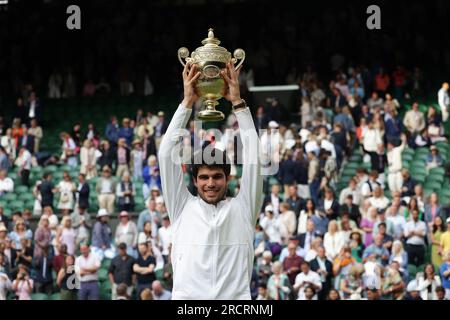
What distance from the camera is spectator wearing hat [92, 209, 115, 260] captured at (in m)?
19.8

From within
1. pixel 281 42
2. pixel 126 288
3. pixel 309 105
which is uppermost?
pixel 281 42

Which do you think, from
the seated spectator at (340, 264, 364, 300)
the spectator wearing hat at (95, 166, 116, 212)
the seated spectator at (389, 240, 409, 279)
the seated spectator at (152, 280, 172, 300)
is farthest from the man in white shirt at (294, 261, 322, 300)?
the spectator wearing hat at (95, 166, 116, 212)

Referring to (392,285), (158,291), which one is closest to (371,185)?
(392,285)

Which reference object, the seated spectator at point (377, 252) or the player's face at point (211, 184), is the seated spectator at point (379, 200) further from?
the player's face at point (211, 184)

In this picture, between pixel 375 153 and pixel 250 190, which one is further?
pixel 375 153

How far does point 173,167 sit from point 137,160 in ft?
51.9

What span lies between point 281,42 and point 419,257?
10516mm

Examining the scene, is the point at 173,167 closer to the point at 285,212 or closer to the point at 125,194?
the point at 285,212

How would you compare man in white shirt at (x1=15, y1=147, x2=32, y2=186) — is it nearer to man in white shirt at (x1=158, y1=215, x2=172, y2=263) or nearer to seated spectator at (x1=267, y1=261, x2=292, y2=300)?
man in white shirt at (x1=158, y1=215, x2=172, y2=263)

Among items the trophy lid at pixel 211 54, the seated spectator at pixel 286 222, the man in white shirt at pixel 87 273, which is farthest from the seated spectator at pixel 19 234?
the trophy lid at pixel 211 54

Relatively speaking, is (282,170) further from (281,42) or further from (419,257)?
(281,42)
